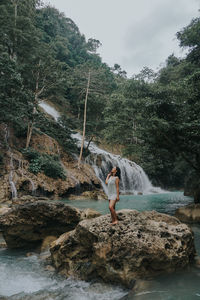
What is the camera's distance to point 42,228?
6285 millimetres

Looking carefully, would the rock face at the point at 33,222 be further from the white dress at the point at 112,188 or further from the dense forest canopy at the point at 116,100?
the dense forest canopy at the point at 116,100

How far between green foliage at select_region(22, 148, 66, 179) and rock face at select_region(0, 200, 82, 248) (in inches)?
389

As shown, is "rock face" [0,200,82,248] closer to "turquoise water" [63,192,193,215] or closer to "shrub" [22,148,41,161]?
"turquoise water" [63,192,193,215]

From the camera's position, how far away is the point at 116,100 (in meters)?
16.0

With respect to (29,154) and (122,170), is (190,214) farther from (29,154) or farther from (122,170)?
(122,170)

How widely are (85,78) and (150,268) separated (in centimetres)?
2405

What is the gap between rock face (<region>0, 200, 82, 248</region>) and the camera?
6000 mm

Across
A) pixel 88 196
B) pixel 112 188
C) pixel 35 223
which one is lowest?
pixel 35 223

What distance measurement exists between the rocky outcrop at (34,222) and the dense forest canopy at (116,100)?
546cm

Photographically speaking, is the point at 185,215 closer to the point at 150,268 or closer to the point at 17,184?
the point at 150,268

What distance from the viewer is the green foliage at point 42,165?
52.4 feet

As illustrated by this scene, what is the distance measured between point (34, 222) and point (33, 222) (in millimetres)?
28

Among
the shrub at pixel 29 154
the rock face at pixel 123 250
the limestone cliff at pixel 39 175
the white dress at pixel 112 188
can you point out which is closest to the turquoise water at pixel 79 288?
the rock face at pixel 123 250

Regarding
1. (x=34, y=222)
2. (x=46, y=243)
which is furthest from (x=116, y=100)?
(x=46, y=243)
